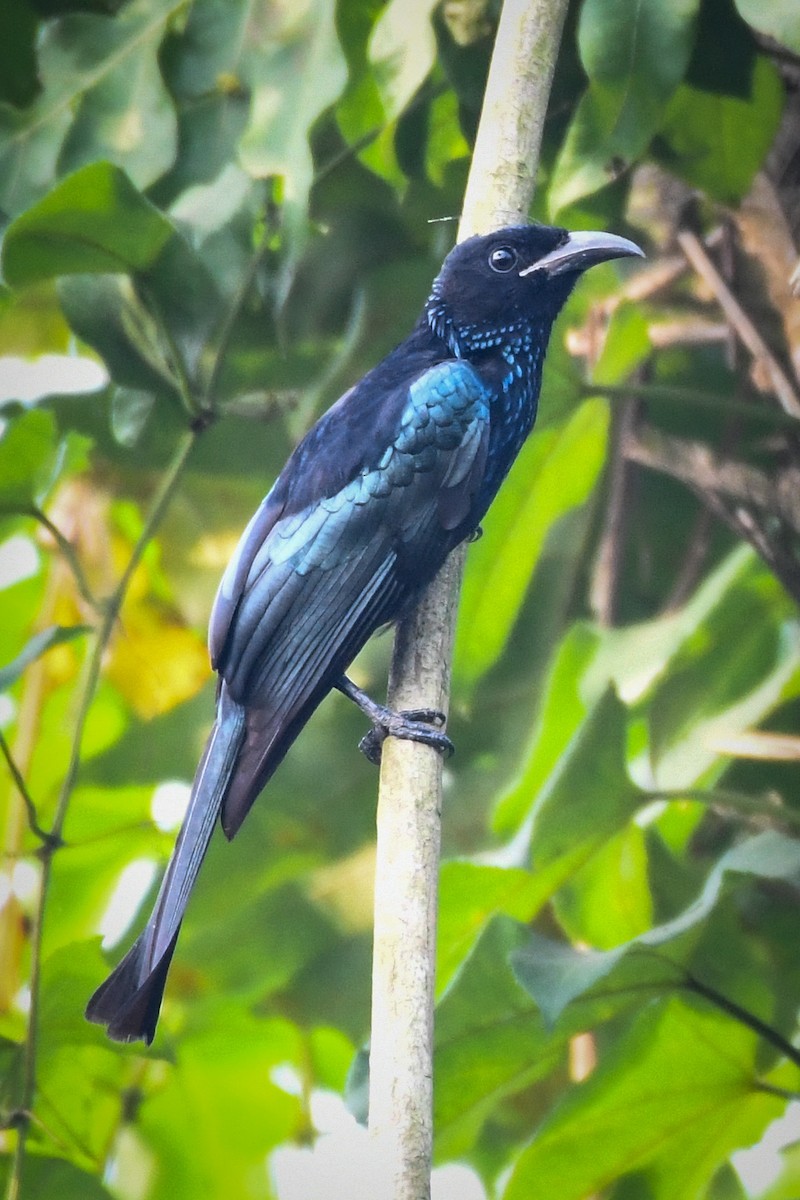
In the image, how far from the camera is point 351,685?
170 cm

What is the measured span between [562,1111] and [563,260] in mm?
1030

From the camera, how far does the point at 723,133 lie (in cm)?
182

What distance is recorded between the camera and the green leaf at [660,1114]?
1.69m

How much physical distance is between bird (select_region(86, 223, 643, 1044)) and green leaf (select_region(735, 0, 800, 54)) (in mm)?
275

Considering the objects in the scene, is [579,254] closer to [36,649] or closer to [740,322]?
[740,322]

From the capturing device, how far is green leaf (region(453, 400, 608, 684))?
1.93 meters

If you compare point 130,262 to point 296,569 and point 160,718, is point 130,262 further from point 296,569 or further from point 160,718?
point 160,718

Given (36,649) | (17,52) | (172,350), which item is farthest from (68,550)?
(17,52)

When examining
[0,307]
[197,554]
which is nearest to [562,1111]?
[197,554]

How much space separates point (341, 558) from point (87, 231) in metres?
0.48

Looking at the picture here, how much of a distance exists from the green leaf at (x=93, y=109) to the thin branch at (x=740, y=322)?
746 millimetres

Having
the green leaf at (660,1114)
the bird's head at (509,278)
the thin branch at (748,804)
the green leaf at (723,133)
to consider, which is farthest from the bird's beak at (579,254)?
the green leaf at (660,1114)

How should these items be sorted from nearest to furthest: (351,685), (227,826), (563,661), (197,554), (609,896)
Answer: (227,826) → (351,685) → (609,896) → (563,661) → (197,554)

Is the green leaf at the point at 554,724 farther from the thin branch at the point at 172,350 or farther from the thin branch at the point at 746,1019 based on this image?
the thin branch at the point at 172,350
